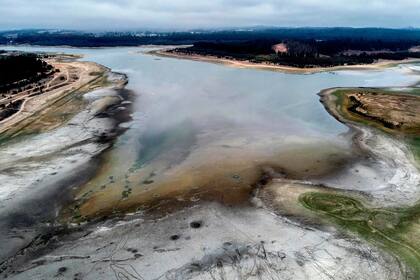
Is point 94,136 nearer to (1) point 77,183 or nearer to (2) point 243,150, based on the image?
(1) point 77,183

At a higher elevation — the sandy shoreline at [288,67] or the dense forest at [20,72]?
the dense forest at [20,72]

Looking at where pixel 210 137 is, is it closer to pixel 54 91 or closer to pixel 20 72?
pixel 54 91

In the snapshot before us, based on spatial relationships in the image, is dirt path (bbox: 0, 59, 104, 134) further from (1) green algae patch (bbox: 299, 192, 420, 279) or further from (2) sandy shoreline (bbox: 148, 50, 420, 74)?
(2) sandy shoreline (bbox: 148, 50, 420, 74)

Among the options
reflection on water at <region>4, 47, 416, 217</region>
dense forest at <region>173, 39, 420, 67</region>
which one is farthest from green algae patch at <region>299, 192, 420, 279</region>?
dense forest at <region>173, 39, 420, 67</region>

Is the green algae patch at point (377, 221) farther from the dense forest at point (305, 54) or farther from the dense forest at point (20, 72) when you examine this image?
the dense forest at point (305, 54)

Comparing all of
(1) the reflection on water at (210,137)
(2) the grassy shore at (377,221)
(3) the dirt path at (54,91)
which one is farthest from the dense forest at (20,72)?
(2) the grassy shore at (377,221)

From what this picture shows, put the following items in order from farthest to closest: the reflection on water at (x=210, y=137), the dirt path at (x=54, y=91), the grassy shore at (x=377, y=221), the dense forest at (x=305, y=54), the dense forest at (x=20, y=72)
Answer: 1. the dense forest at (x=305, y=54)
2. the dense forest at (x=20, y=72)
3. the dirt path at (x=54, y=91)
4. the reflection on water at (x=210, y=137)
5. the grassy shore at (x=377, y=221)

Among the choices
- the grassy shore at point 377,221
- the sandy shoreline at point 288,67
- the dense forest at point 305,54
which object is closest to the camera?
the grassy shore at point 377,221
